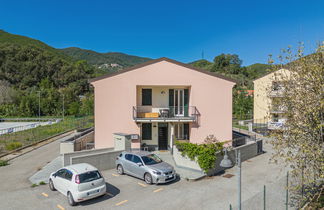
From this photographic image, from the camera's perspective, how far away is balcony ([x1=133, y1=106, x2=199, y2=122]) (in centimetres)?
1765

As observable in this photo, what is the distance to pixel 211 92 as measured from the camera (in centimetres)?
1825

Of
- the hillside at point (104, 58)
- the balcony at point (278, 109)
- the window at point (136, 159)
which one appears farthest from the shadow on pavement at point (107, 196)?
the hillside at point (104, 58)

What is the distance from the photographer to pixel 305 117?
22.8 feet

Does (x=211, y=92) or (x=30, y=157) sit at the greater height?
(x=211, y=92)

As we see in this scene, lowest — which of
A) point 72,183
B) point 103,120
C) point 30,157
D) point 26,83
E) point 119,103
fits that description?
point 30,157

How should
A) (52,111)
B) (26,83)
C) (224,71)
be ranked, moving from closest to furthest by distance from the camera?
(52,111)
(224,71)
(26,83)

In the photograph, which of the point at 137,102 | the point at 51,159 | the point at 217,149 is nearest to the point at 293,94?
the point at 217,149

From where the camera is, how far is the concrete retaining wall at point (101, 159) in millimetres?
13458

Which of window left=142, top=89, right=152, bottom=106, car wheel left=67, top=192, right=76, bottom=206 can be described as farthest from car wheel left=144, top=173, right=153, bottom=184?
window left=142, top=89, right=152, bottom=106

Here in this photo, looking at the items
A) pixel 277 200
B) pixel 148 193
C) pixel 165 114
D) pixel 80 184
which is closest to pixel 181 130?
pixel 165 114

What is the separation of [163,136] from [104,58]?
148 metres

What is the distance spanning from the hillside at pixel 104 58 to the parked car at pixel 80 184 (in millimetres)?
133807

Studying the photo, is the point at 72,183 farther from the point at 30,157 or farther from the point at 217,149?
the point at 30,157

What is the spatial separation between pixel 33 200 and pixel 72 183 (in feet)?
7.91
